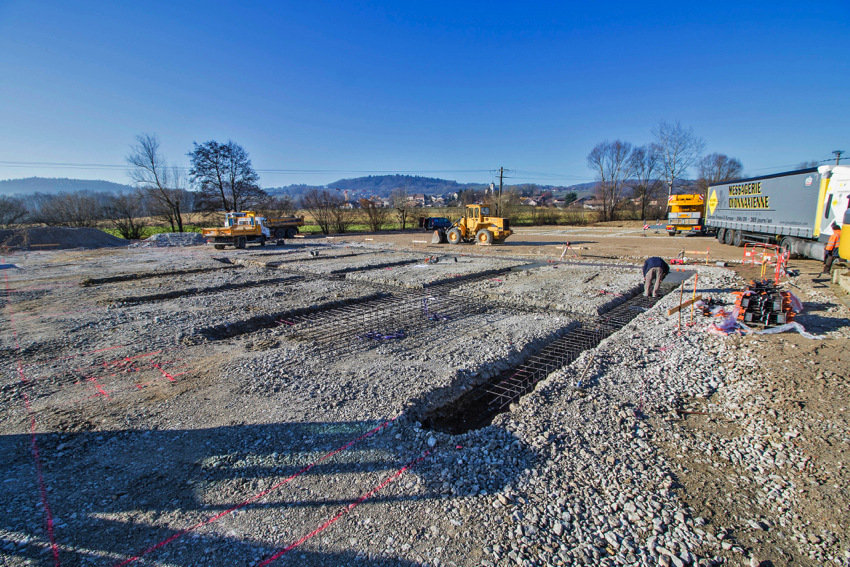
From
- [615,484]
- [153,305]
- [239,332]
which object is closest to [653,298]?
[615,484]

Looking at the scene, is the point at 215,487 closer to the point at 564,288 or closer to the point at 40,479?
the point at 40,479

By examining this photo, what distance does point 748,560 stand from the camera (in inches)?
102

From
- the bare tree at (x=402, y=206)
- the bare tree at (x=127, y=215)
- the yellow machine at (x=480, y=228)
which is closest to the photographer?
the yellow machine at (x=480, y=228)

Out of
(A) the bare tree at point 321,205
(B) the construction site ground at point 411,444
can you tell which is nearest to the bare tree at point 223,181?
(A) the bare tree at point 321,205

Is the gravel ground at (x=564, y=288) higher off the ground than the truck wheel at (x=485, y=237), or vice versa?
the truck wheel at (x=485, y=237)

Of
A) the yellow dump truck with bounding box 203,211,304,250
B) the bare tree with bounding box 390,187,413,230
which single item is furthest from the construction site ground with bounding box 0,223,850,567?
the bare tree with bounding box 390,187,413,230

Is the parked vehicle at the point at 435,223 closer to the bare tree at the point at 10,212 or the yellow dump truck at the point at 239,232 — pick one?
the yellow dump truck at the point at 239,232

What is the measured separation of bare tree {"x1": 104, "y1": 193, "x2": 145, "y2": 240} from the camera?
1283 inches

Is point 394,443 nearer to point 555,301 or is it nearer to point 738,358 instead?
point 738,358

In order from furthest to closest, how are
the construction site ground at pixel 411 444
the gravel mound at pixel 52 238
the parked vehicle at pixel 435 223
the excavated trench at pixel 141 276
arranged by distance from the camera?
1. the parked vehicle at pixel 435 223
2. the gravel mound at pixel 52 238
3. the excavated trench at pixel 141 276
4. the construction site ground at pixel 411 444

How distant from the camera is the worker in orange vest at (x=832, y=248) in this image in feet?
39.3

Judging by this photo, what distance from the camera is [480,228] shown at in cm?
2277

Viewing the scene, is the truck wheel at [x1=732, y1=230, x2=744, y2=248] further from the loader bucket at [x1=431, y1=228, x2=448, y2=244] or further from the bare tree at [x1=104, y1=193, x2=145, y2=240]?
the bare tree at [x1=104, y1=193, x2=145, y2=240]

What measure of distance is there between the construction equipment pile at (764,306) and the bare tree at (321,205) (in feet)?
116
